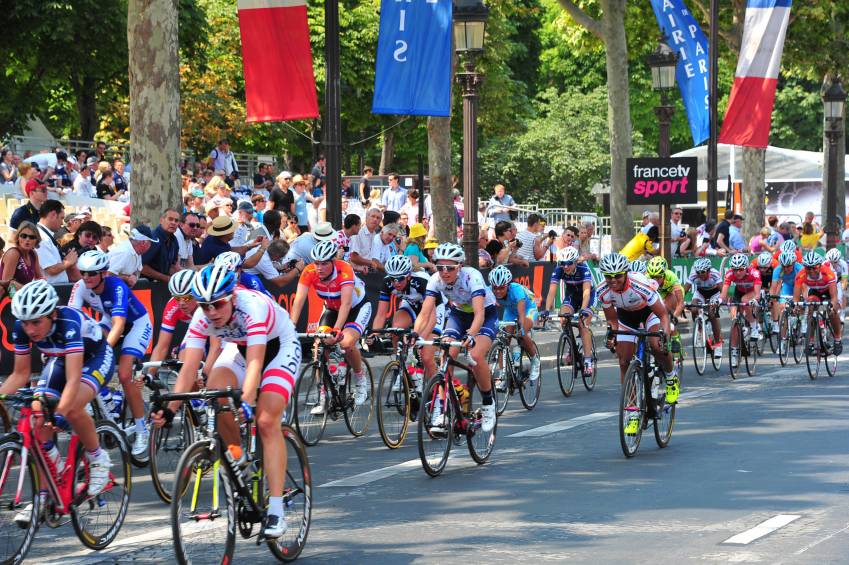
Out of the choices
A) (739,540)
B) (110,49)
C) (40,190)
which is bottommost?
(739,540)

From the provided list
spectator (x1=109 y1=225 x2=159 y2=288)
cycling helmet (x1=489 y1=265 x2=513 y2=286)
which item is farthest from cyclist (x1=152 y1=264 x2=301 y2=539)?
cycling helmet (x1=489 y1=265 x2=513 y2=286)

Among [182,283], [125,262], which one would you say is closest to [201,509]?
[182,283]

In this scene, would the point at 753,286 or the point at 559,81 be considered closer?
the point at 753,286

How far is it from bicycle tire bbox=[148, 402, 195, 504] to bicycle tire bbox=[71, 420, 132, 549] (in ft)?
3.31

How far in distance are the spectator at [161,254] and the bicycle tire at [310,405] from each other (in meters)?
3.40

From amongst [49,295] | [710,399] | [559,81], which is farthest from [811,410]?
[559,81]

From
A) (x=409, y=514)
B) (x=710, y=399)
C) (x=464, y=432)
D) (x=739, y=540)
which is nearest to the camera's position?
(x=739, y=540)

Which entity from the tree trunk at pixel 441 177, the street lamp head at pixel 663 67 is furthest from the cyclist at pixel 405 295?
the street lamp head at pixel 663 67

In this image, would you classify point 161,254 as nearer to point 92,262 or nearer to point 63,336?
point 92,262

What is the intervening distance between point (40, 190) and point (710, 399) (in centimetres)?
823

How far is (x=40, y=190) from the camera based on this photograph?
1566 cm

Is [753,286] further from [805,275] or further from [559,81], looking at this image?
[559,81]

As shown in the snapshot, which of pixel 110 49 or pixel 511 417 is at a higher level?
pixel 110 49

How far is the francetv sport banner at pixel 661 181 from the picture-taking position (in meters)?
25.6
